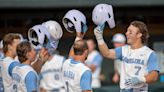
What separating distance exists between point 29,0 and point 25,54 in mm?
3788

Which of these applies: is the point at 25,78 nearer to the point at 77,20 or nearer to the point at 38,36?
the point at 38,36

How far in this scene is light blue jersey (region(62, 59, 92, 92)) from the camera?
7.35 metres

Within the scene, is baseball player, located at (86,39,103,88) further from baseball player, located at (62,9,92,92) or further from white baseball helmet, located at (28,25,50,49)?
baseball player, located at (62,9,92,92)

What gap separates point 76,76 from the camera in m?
7.43

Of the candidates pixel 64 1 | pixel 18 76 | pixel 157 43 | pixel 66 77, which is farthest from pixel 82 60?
pixel 157 43

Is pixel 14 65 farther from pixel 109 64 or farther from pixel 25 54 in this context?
pixel 109 64

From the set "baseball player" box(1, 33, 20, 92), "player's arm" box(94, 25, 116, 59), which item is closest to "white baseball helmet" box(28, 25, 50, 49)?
"baseball player" box(1, 33, 20, 92)

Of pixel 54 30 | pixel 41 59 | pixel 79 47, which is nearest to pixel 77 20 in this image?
pixel 54 30

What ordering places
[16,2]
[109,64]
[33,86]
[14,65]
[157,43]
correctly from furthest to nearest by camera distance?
[109,64] < [157,43] < [16,2] < [14,65] < [33,86]

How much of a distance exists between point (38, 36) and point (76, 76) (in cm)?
95

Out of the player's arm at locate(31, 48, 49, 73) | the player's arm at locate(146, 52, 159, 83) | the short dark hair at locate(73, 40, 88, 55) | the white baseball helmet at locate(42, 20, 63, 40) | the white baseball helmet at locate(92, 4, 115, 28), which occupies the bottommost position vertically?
the player's arm at locate(146, 52, 159, 83)

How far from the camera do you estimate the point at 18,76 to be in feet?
25.0

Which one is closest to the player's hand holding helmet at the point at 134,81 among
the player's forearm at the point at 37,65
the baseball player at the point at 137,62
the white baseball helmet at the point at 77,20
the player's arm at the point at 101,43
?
the baseball player at the point at 137,62

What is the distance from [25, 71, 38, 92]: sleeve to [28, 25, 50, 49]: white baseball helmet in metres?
0.71
